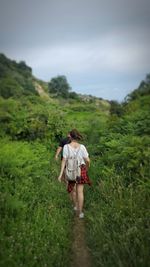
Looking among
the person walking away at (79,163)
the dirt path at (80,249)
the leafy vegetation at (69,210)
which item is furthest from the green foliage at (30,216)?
the person walking away at (79,163)

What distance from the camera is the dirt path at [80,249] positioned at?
6.73 metres

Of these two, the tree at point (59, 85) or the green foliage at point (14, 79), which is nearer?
the green foliage at point (14, 79)

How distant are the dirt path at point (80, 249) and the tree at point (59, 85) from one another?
69.7 metres

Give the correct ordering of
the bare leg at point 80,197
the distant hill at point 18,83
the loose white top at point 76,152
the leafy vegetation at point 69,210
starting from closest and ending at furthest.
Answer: the leafy vegetation at point 69,210
the bare leg at point 80,197
the loose white top at point 76,152
the distant hill at point 18,83

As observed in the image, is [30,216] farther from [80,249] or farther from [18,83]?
[18,83]

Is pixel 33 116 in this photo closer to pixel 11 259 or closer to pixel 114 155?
pixel 114 155

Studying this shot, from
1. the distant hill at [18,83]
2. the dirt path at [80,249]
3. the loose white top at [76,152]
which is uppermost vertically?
the distant hill at [18,83]

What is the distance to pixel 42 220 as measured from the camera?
7.37 metres

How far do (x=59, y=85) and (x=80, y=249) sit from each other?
74.7 metres

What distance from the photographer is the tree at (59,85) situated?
79.4m

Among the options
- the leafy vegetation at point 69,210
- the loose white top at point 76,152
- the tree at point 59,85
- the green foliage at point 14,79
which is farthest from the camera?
the tree at point 59,85

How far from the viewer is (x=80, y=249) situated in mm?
7238

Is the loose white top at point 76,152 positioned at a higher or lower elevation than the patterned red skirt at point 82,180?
higher

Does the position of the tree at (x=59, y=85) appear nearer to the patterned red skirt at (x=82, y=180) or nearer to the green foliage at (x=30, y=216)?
the green foliage at (x=30, y=216)
